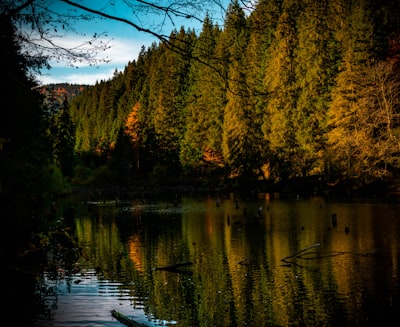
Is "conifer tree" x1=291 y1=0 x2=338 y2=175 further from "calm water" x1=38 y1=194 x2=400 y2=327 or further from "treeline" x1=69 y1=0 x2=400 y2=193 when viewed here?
"calm water" x1=38 y1=194 x2=400 y2=327

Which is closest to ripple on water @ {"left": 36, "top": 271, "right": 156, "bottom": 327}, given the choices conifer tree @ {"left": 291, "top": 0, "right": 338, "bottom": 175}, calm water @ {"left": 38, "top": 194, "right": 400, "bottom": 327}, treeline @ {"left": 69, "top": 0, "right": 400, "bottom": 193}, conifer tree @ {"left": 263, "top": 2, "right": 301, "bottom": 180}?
calm water @ {"left": 38, "top": 194, "right": 400, "bottom": 327}

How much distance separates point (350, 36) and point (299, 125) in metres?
9.40

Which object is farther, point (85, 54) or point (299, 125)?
point (299, 125)

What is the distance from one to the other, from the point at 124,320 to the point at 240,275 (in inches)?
197

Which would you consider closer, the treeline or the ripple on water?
the ripple on water

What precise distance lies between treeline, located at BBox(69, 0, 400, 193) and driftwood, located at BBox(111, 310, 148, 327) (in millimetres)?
13467

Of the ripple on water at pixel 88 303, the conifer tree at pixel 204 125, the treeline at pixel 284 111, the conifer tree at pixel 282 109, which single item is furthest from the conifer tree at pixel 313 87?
the ripple on water at pixel 88 303

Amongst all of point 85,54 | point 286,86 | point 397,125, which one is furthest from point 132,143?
point 85,54

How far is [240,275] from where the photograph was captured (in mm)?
13289

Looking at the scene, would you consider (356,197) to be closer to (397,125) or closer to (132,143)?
(397,125)

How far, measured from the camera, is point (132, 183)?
2522 inches

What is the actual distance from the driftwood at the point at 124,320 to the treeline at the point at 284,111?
13.5 meters

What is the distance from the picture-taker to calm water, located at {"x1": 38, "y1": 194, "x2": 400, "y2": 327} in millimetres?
9797

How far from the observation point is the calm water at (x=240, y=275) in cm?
980
